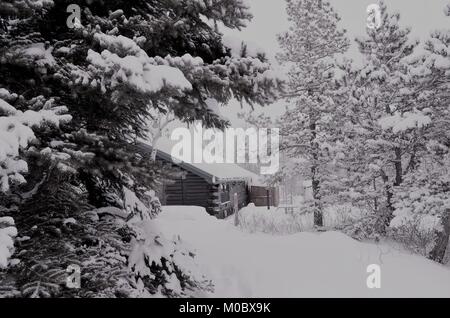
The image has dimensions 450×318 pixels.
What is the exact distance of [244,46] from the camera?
14.0 feet

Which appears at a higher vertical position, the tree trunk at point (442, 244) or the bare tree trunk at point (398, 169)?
the bare tree trunk at point (398, 169)

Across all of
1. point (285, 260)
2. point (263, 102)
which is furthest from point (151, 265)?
point (285, 260)

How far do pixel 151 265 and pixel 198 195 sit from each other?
1617 cm

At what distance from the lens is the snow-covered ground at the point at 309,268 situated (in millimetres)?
5359

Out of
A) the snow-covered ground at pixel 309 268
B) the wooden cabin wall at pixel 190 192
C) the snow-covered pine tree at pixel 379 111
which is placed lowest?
the snow-covered ground at pixel 309 268

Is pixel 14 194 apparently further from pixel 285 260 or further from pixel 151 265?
pixel 285 260

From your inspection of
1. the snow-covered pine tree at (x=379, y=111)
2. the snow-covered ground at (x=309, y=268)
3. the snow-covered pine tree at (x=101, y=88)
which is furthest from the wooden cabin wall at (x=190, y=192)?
the snow-covered pine tree at (x=101, y=88)

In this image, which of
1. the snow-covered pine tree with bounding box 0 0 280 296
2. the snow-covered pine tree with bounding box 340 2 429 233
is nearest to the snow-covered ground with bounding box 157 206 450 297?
the snow-covered pine tree with bounding box 0 0 280 296

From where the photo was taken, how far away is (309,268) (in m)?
6.44

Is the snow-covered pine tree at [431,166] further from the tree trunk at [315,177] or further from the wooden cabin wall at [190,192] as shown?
the wooden cabin wall at [190,192]

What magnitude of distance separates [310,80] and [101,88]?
12.2m

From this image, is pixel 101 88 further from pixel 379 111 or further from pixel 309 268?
pixel 379 111

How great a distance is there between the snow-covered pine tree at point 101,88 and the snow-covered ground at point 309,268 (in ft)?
5.66
